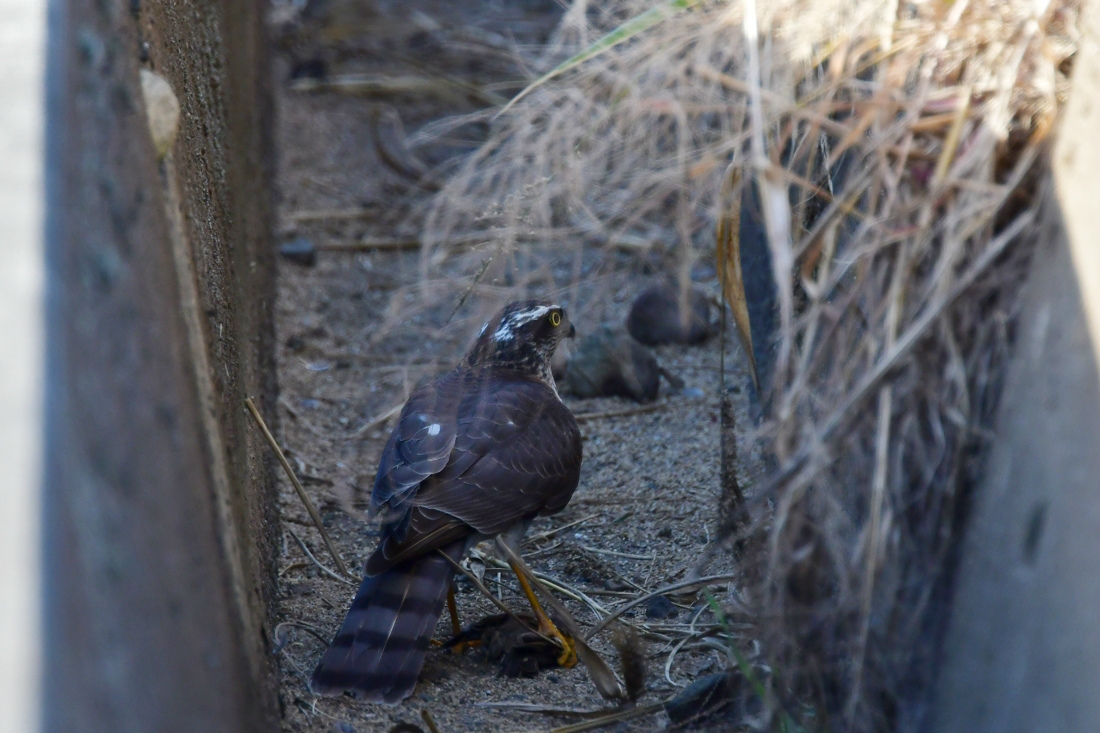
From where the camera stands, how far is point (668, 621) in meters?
3.88

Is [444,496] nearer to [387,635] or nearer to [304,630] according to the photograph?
[387,635]

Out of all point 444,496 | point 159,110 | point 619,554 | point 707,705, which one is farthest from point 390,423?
point 159,110

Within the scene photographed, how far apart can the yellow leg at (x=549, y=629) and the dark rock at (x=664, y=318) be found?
2.43 metres

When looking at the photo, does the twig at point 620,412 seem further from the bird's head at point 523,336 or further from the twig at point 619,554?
the twig at point 619,554

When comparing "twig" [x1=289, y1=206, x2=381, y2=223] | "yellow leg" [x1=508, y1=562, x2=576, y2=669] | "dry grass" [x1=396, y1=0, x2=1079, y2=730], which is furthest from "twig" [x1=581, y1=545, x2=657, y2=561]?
"twig" [x1=289, y1=206, x2=381, y2=223]

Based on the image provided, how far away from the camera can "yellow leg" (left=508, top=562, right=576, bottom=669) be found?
12.3 ft

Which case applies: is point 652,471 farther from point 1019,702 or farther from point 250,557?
point 1019,702

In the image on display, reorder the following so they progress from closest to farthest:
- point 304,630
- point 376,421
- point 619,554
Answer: point 304,630 → point 619,554 → point 376,421

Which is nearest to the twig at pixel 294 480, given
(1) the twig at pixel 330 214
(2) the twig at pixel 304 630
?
(2) the twig at pixel 304 630

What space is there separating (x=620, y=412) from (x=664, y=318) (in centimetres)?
86

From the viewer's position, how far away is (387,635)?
336 cm

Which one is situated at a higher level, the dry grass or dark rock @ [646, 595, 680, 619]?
the dry grass

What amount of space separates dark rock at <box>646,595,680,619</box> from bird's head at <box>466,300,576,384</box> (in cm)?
132

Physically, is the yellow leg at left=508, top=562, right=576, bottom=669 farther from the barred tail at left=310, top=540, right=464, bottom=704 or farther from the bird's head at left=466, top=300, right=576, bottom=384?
the bird's head at left=466, top=300, right=576, bottom=384
